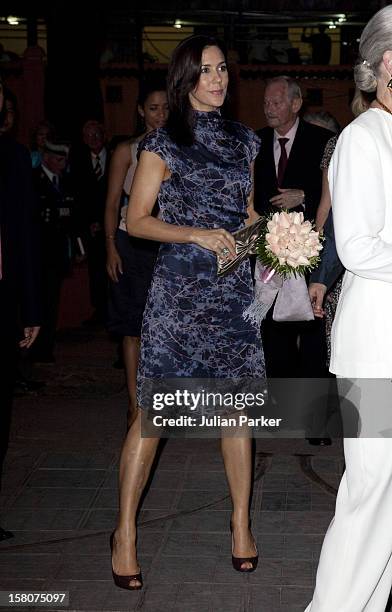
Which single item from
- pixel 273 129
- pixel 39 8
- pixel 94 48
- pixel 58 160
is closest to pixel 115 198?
pixel 273 129

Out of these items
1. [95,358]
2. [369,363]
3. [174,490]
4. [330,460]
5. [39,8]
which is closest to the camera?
[369,363]

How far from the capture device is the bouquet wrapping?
4383 mm

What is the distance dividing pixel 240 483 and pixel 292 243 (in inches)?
48.4

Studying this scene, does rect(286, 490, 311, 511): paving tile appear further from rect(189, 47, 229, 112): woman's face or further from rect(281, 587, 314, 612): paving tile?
rect(189, 47, 229, 112): woman's face

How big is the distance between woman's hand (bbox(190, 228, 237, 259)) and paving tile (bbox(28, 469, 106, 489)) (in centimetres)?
218

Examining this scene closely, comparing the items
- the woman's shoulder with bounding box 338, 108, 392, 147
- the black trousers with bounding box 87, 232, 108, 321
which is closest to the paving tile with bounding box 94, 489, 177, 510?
the woman's shoulder with bounding box 338, 108, 392, 147

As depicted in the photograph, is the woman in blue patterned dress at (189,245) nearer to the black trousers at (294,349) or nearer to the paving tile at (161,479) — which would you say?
the paving tile at (161,479)

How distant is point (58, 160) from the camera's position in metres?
10.6

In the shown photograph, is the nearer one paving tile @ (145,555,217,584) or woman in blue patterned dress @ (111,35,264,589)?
woman in blue patterned dress @ (111,35,264,589)

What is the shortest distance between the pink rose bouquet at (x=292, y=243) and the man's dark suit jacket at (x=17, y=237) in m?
1.37

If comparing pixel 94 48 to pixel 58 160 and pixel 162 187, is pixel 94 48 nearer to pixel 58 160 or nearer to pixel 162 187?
pixel 58 160

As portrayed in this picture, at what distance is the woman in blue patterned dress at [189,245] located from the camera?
4.80 metres

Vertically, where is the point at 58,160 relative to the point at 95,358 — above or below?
above

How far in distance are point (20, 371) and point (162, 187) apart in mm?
4835
